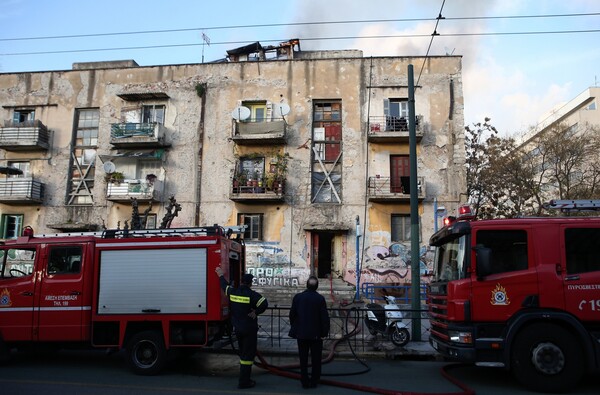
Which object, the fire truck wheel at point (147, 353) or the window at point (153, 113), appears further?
the window at point (153, 113)

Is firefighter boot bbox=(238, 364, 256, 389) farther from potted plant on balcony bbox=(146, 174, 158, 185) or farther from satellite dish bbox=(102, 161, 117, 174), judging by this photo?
satellite dish bbox=(102, 161, 117, 174)

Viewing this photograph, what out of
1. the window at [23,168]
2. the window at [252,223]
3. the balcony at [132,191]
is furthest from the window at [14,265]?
the window at [23,168]

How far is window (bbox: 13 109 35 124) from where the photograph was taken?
28.5m

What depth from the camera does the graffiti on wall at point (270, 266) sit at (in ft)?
80.9

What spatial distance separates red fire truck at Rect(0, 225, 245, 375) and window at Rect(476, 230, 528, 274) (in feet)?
16.3

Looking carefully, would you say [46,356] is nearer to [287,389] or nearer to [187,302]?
[187,302]

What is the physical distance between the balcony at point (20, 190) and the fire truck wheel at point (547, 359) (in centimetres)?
2616

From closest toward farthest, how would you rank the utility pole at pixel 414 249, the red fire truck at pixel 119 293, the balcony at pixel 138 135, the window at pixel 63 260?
the red fire truck at pixel 119 293 → the window at pixel 63 260 → the utility pole at pixel 414 249 → the balcony at pixel 138 135

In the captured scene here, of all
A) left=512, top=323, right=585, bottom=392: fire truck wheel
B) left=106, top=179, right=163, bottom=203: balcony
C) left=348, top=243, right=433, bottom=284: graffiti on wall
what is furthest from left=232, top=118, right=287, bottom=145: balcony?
left=512, top=323, right=585, bottom=392: fire truck wheel

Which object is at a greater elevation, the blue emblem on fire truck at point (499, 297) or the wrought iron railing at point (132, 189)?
the wrought iron railing at point (132, 189)

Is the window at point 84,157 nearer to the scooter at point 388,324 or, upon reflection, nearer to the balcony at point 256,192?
the balcony at point 256,192

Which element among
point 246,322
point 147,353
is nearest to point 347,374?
point 246,322

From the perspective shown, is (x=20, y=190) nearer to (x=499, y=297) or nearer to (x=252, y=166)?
(x=252, y=166)

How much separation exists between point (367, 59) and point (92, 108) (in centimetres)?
1599
